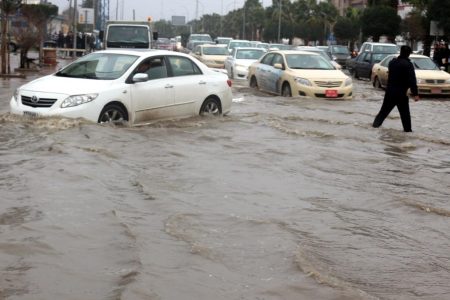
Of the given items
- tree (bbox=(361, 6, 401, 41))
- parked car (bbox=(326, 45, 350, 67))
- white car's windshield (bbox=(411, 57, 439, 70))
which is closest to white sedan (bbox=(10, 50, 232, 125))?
white car's windshield (bbox=(411, 57, 439, 70))

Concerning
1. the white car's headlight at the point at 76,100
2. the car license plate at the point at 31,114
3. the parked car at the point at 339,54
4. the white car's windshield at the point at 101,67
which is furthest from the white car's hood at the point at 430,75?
the parked car at the point at 339,54

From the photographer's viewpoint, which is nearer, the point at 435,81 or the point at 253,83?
the point at 253,83

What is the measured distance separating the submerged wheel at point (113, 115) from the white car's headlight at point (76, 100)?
1.02ft

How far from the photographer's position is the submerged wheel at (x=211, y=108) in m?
12.6

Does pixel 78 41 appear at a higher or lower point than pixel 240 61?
higher

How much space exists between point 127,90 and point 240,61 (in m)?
15.0

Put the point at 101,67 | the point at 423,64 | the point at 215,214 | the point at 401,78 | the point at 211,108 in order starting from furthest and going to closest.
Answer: the point at 423,64 → the point at 211,108 → the point at 401,78 → the point at 101,67 → the point at 215,214

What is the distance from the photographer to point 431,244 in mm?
6094

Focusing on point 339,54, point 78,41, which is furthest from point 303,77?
point 78,41

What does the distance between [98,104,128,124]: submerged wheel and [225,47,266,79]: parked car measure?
46.9ft

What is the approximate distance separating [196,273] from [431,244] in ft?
7.58

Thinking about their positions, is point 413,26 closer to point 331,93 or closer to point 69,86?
point 331,93

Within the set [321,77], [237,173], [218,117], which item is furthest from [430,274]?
[321,77]

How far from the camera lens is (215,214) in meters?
6.61
